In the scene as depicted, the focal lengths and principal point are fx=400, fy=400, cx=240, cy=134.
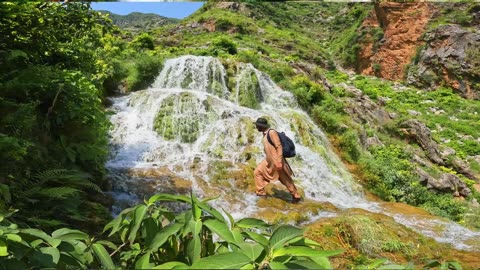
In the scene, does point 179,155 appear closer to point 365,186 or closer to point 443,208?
point 365,186

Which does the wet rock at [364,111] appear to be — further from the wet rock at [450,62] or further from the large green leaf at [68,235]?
the large green leaf at [68,235]

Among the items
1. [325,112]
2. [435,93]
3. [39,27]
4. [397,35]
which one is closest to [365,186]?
[325,112]

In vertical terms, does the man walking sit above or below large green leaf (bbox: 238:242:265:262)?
below

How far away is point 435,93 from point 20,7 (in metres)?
26.4

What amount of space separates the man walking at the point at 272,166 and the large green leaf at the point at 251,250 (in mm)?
6019

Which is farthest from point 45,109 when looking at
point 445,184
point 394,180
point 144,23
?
point 144,23

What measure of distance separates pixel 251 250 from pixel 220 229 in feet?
0.61

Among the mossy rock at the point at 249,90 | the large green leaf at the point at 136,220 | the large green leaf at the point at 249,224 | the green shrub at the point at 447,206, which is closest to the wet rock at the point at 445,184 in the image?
the green shrub at the point at 447,206

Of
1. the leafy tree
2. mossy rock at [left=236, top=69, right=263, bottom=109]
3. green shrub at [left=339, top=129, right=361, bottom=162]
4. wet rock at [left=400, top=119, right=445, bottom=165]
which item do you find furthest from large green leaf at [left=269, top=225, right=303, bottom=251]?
wet rock at [left=400, top=119, right=445, bottom=165]

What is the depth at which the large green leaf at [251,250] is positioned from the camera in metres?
1.21

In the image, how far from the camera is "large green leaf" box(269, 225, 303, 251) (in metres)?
1.28

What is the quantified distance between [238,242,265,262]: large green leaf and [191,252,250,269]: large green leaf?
0.16ft

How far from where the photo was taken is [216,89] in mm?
14781

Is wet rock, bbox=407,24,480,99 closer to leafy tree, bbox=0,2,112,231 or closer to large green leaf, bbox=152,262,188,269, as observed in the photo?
leafy tree, bbox=0,2,112,231
